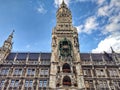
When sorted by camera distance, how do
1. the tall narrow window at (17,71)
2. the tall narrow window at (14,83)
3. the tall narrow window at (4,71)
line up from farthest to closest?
the tall narrow window at (17,71) < the tall narrow window at (4,71) < the tall narrow window at (14,83)

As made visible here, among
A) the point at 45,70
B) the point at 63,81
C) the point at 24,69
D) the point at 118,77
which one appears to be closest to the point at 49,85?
the point at 63,81

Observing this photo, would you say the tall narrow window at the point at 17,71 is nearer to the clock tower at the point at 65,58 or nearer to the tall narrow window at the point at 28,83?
the tall narrow window at the point at 28,83

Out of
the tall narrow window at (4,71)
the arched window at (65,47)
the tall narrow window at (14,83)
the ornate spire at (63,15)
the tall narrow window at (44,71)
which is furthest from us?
the ornate spire at (63,15)

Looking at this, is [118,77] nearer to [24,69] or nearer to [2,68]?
[24,69]

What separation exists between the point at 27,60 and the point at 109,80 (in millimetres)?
25569

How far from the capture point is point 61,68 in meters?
45.6

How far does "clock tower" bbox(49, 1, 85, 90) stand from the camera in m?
42.4

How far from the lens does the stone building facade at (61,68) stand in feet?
144

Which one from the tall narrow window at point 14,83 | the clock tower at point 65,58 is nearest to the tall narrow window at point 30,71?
the tall narrow window at point 14,83

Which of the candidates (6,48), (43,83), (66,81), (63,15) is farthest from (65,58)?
(63,15)

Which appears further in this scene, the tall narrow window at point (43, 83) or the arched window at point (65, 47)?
the arched window at point (65, 47)

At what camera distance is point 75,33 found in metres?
56.3

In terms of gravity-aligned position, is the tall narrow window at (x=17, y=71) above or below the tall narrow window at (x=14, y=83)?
above

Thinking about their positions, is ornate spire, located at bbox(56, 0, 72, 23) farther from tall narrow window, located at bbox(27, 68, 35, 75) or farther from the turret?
tall narrow window, located at bbox(27, 68, 35, 75)
